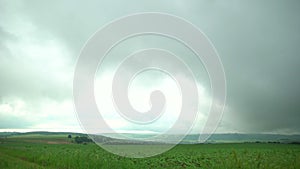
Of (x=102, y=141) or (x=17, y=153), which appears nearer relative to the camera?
(x=17, y=153)

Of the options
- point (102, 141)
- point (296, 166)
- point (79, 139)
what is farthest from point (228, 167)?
point (79, 139)

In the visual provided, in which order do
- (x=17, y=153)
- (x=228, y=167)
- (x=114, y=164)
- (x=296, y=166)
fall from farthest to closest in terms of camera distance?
1. (x=17, y=153)
2. (x=114, y=164)
3. (x=296, y=166)
4. (x=228, y=167)

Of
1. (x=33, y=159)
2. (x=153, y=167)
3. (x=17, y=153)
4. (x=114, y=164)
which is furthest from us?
(x=17, y=153)

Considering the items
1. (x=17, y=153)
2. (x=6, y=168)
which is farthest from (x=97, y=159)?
(x=17, y=153)

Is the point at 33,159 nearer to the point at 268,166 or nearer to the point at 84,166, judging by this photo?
the point at 84,166

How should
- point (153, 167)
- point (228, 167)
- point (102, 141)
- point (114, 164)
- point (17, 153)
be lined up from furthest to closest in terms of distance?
point (102, 141) → point (17, 153) → point (153, 167) → point (114, 164) → point (228, 167)

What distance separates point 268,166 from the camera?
601 inches

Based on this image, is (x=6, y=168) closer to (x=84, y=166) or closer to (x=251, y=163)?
(x=84, y=166)

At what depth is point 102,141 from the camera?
2154 inches

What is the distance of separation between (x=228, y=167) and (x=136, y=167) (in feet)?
22.0

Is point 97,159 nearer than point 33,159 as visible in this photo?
Yes

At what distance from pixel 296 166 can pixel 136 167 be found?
31.4ft

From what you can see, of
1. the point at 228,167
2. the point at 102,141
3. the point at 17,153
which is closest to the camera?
the point at 228,167

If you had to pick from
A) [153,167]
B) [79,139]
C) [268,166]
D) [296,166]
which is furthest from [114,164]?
[79,139]
